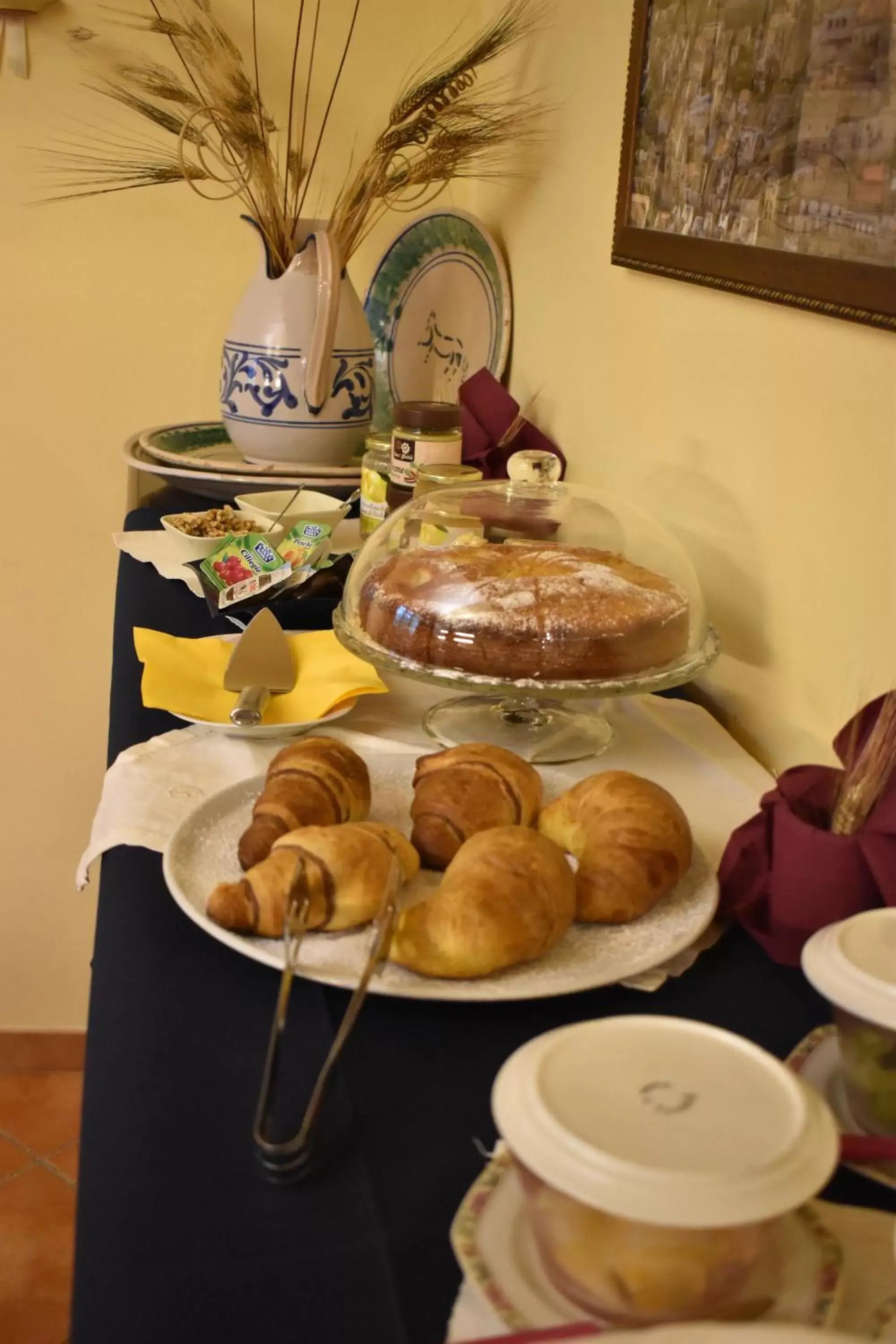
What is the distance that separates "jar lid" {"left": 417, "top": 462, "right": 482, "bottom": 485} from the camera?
3.79ft

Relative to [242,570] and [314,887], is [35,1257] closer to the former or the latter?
[242,570]

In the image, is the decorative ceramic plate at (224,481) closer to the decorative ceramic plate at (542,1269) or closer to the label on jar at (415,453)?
the label on jar at (415,453)

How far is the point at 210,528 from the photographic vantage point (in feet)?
4.07

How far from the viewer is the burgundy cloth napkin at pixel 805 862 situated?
608 mm

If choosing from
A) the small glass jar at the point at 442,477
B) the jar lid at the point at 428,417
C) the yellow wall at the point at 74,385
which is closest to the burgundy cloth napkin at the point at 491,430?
the jar lid at the point at 428,417

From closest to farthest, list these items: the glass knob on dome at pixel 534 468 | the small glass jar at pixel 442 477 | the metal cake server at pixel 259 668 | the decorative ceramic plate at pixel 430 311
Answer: the metal cake server at pixel 259 668, the glass knob on dome at pixel 534 468, the small glass jar at pixel 442 477, the decorative ceramic plate at pixel 430 311

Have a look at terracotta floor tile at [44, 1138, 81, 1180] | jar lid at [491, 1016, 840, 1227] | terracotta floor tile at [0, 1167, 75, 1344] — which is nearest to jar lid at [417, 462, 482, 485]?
jar lid at [491, 1016, 840, 1227]

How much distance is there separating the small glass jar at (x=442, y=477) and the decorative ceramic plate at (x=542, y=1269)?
0.80 metres

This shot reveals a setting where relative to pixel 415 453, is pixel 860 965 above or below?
below

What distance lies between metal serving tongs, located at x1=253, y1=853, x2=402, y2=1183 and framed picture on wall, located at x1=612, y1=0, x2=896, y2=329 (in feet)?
1.49

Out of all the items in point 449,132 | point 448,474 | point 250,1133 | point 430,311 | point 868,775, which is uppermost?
point 449,132

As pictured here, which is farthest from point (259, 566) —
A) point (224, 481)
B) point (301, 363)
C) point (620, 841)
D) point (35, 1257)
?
point (35, 1257)

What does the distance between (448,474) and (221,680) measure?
0.36m

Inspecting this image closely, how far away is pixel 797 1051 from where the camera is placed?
54 centimetres
